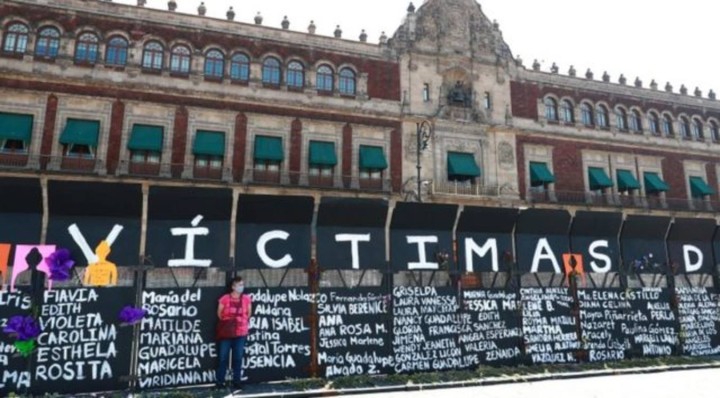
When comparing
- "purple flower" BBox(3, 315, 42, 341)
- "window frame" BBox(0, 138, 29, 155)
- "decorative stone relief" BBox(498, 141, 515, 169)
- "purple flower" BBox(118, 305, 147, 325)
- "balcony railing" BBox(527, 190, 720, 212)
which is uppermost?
"decorative stone relief" BBox(498, 141, 515, 169)

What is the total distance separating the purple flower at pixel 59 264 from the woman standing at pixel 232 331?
2282 mm

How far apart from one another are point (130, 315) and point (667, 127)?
1296 inches

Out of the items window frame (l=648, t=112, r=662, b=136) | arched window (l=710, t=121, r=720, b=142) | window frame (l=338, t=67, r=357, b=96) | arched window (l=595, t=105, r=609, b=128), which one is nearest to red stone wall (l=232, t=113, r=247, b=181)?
window frame (l=338, t=67, r=357, b=96)

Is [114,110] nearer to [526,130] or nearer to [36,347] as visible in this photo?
[36,347]

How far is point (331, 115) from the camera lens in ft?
77.3

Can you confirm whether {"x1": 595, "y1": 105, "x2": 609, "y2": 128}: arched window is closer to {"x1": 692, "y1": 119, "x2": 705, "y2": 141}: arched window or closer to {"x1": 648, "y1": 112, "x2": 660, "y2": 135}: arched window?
{"x1": 648, "y1": 112, "x2": 660, "y2": 135}: arched window

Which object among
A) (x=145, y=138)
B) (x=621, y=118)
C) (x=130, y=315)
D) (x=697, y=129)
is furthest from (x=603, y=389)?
(x=697, y=129)

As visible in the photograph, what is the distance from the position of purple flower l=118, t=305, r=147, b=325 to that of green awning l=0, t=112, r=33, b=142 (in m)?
16.0

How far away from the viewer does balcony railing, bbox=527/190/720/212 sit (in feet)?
84.4

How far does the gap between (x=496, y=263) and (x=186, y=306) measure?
5975 millimetres

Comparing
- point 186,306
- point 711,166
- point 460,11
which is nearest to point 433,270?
point 186,306

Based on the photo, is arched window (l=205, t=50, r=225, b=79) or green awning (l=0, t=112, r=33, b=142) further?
arched window (l=205, t=50, r=225, b=79)

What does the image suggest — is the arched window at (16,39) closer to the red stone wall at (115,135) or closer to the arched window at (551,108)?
the red stone wall at (115,135)

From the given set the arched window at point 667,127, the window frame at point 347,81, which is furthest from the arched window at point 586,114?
the window frame at point 347,81
